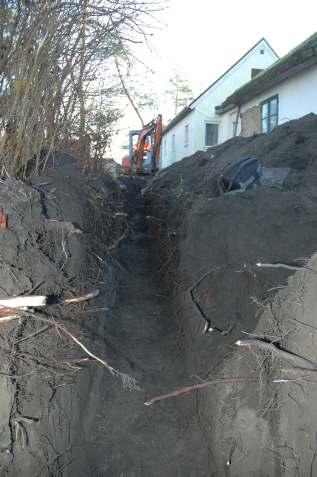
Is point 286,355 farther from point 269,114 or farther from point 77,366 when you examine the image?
point 269,114

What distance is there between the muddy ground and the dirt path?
0.04 feet

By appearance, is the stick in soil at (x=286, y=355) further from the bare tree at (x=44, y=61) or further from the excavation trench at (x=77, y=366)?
the bare tree at (x=44, y=61)

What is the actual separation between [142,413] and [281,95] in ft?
48.1

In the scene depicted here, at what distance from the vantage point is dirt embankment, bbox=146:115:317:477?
13.0ft

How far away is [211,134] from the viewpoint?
101ft

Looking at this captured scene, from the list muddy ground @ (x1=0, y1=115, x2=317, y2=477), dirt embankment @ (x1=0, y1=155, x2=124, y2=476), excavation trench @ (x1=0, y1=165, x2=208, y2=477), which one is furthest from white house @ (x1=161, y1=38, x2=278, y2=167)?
dirt embankment @ (x1=0, y1=155, x2=124, y2=476)

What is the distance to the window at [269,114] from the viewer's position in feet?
60.8

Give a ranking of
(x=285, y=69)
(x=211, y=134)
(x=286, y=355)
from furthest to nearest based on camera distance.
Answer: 1. (x=211, y=134)
2. (x=285, y=69)
3. (x=286, y=355)

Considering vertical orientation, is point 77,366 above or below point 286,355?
below

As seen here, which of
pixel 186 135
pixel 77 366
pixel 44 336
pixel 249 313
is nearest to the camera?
pixel 44 336

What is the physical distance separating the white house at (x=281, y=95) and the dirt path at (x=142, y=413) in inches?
408

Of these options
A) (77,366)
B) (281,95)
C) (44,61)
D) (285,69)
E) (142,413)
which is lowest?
(142,413)

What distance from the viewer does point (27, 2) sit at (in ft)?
17.3

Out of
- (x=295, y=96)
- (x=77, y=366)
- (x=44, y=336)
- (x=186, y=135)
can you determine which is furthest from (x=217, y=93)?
(x=44, y=336)
